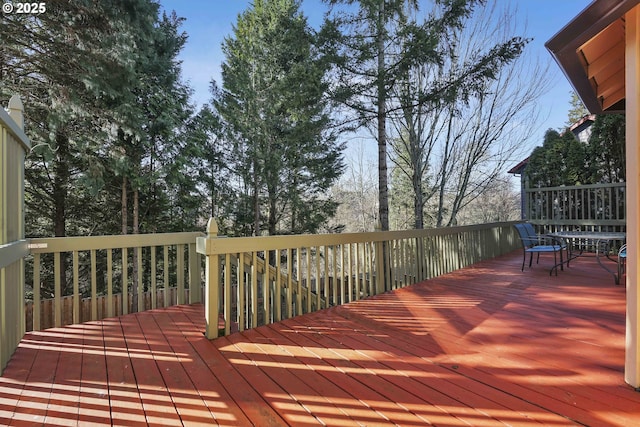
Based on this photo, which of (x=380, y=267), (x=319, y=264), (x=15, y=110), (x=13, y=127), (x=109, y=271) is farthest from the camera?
(x=380, y=267)

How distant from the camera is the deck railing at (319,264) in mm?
2881

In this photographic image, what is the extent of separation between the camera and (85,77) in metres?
5.97

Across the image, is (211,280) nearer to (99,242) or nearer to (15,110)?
(99,242)

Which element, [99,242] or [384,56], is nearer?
[99,242]

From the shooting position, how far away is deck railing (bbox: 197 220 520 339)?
2.88 meters

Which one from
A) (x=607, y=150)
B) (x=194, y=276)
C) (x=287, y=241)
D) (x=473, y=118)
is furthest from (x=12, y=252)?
(x=607, y=150)

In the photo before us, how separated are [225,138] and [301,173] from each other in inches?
109

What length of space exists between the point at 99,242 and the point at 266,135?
7.77 m

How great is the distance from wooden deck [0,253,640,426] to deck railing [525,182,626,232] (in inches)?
210

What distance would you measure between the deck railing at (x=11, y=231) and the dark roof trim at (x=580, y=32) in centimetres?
354

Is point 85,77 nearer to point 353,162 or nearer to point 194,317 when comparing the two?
point 194,317

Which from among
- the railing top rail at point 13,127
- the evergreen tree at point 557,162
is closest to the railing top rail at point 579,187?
the evergreen tree at point 557,162

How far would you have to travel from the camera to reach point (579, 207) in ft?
27.1

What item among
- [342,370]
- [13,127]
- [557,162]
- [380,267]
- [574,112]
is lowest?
[342,370]
